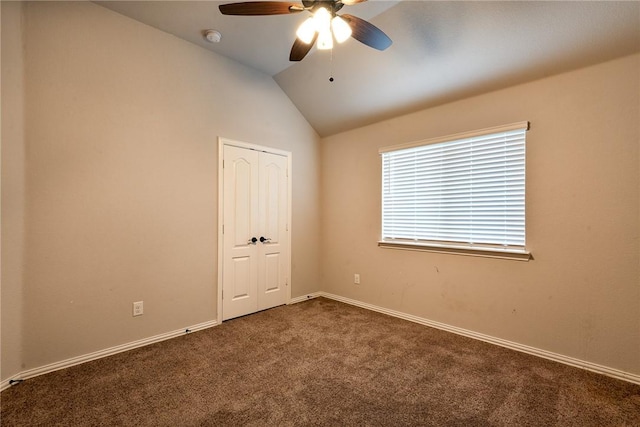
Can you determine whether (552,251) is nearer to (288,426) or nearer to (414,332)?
(414,332)

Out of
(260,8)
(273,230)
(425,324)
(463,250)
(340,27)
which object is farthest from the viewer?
(273,230)

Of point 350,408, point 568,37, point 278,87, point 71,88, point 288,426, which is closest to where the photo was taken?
point 288,426

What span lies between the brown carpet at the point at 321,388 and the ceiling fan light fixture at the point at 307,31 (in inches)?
98.3

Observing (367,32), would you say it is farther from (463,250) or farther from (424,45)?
(463,250)

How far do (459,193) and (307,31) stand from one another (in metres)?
2.26

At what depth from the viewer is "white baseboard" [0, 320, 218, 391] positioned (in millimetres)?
2188

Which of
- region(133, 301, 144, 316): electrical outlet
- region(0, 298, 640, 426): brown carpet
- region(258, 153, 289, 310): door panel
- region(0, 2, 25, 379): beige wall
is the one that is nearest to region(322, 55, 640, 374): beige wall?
region(0, 298, 640, 426): brown carpet

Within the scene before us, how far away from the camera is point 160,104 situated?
9.60 feet

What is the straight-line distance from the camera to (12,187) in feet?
7.00

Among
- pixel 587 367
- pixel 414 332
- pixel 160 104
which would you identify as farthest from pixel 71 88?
pixel 587 367

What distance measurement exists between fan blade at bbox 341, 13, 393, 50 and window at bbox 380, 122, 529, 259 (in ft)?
5.10

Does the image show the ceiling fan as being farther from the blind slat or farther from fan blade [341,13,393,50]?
the blind slat

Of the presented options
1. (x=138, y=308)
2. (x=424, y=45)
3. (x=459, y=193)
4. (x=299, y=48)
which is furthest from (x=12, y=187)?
(x=459, y=193)

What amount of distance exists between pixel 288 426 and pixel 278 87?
3.79m
